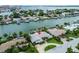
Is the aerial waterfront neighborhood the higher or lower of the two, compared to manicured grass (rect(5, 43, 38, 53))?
higher

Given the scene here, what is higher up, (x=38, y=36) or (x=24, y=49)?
(x=38, y=36)

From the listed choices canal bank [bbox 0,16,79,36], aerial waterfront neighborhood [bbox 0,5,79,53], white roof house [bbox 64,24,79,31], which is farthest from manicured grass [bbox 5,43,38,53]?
white roof house [bbox 64,24,79,31]

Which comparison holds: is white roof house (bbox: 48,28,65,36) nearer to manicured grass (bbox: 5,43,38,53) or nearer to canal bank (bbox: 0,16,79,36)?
canal bank (bbox: 0,16,79,36)

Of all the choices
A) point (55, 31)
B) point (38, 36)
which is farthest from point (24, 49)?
point (55, 31)

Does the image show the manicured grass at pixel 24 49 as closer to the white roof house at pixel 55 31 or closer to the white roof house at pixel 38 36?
the white roof house at pixel 38 36

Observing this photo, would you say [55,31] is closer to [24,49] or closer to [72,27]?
[72,27]
